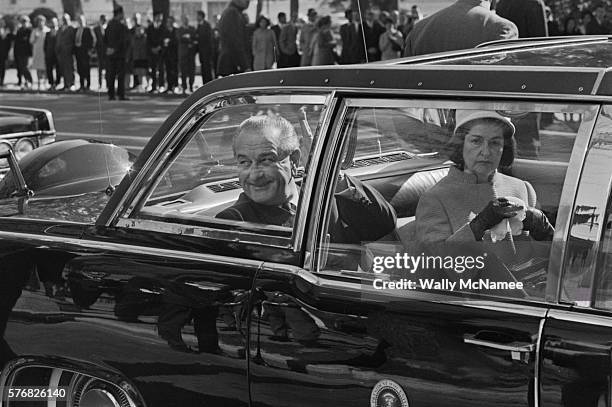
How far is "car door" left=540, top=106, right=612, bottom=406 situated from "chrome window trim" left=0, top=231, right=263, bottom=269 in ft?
2.87

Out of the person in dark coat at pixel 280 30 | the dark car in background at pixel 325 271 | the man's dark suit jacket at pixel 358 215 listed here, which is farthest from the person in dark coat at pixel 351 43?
the man's dark suit jacket at pixel 358 215

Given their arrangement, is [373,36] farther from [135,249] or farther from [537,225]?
[537,225]

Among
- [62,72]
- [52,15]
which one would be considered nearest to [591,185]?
[62,72]

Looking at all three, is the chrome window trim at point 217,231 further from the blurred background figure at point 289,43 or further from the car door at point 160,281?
the blurred background figure at point 289,43

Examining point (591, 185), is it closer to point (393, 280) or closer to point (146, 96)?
point (393, 280)

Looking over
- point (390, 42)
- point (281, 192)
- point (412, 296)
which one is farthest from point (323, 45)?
point (412, 296)

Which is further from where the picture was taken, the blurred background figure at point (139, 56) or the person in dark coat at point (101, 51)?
the blurred background figure at point (139, 56)

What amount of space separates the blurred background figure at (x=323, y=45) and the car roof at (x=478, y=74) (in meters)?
15.7

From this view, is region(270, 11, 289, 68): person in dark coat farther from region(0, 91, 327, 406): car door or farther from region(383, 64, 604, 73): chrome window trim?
region(383, 64, 604, 73): chrome window trim

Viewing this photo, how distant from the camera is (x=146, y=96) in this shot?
22.2 m

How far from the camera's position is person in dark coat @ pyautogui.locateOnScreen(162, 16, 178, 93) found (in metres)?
23.2

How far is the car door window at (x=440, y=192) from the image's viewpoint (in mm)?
2615

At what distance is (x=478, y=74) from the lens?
2.74m

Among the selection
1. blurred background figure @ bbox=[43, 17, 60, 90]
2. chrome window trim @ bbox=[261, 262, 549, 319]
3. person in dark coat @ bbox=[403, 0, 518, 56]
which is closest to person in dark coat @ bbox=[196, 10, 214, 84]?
blurred background figure @ bbox=[43, 17, 60, 90]
